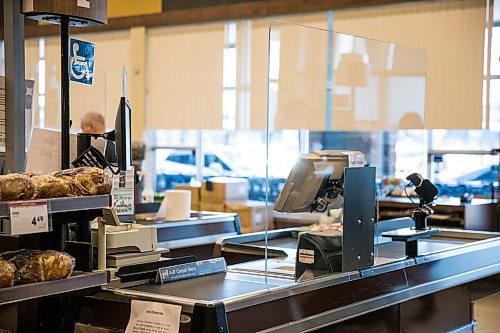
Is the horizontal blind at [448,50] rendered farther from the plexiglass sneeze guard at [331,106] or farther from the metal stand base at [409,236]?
the metal stand base at [409,236]

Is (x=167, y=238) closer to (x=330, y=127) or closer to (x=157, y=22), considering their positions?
(x=330, y=127)

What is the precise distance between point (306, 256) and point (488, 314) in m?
1.57

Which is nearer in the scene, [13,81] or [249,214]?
[13,81]

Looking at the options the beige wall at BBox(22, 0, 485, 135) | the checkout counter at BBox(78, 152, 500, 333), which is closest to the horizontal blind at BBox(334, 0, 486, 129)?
the beige wall at BBox(22, 0, 485, 135)

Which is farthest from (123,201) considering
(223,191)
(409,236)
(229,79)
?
(229,79)

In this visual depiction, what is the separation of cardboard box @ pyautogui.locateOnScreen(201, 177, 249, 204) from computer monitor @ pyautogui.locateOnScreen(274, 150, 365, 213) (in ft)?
14.7

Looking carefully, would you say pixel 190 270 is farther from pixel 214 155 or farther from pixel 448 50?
pixel 214 155

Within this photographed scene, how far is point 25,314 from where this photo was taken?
253 centimetres

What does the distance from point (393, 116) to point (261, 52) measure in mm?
4061

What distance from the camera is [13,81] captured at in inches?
115

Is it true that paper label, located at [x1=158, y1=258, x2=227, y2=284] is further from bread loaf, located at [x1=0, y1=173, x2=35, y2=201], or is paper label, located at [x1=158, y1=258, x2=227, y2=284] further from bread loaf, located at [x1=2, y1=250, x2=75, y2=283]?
bread loaf, located at [x1=0, y1=173, x2=35, y2=201]

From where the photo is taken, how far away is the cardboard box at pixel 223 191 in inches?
302

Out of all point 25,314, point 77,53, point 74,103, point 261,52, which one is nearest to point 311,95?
point 261,52

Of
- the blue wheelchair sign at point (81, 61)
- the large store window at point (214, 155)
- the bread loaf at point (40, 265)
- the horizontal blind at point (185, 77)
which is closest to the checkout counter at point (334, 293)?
the bread loaf at point (40, 265)
